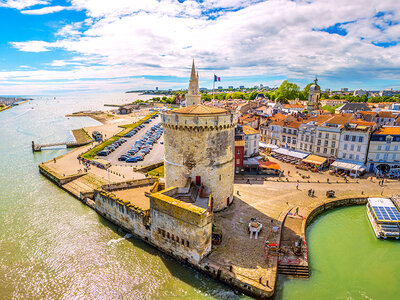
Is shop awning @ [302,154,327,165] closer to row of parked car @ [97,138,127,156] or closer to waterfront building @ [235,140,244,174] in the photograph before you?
waterfront building @ [235,140,244,174]

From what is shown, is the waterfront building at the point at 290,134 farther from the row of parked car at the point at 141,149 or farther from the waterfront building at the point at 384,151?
the row of parked car at the point at 141,149

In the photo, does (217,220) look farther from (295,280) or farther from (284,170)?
(284,170)

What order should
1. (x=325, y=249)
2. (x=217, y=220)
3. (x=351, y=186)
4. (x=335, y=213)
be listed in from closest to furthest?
(x=325, y=249), (x=217, y=220), (x=335, y=213), (x=351, y=186)

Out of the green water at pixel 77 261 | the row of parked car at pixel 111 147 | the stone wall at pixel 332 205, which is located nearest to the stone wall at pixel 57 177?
the green water at pixel 77 261

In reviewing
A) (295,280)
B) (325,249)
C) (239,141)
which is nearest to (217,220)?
(295,280)

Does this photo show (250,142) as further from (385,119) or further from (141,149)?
(385,119)

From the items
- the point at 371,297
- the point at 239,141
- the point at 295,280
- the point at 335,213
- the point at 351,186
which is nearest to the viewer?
the point at 371,297

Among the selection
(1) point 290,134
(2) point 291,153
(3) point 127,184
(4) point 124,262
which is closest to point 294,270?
(4) point 124,262
